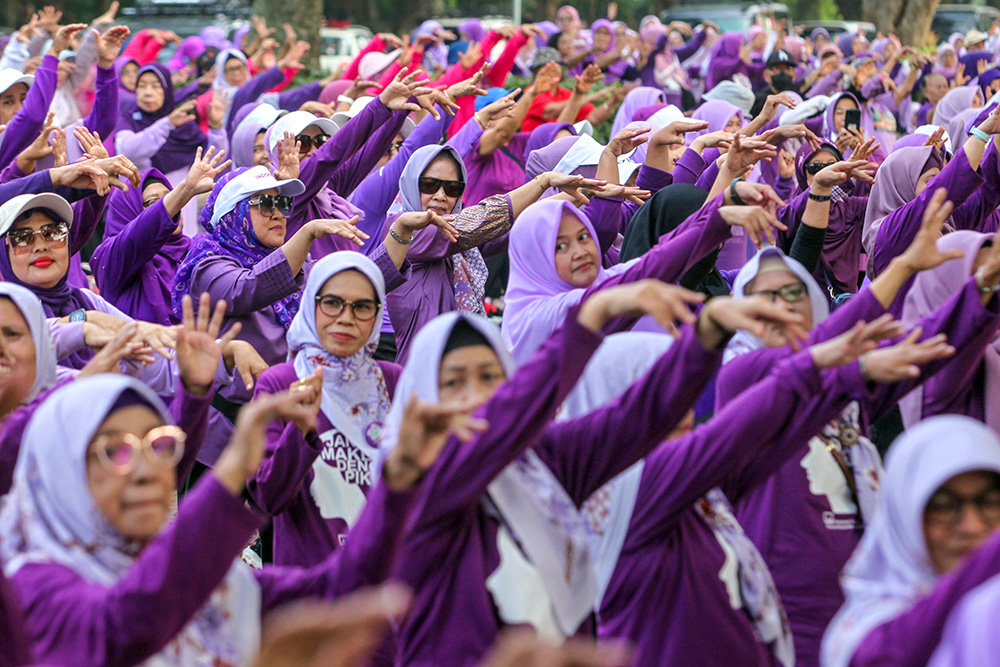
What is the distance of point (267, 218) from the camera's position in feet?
16.3

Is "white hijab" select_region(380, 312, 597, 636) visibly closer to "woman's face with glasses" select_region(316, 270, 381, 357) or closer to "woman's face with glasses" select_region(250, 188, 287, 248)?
"woman's face with glasses" select_region(316, 270, 381, 357)

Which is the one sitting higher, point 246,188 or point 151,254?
point 246,188

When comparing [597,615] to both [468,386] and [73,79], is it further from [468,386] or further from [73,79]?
[73,79]

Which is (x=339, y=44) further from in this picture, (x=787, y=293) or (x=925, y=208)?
(x=787, y=293)

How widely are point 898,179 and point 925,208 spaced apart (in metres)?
0.99

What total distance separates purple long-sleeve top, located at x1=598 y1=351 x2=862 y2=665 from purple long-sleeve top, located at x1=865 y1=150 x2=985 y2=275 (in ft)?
6.69

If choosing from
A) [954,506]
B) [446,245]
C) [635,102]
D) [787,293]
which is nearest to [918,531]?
[954,506]

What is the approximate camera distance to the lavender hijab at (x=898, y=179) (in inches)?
235

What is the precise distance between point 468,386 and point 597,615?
0.68 meters

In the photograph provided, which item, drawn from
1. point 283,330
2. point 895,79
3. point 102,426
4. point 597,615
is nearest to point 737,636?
point 597,615

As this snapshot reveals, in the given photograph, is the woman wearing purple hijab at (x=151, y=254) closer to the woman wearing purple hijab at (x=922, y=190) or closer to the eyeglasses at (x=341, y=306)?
the eyeglasses at (x=341, y=306)

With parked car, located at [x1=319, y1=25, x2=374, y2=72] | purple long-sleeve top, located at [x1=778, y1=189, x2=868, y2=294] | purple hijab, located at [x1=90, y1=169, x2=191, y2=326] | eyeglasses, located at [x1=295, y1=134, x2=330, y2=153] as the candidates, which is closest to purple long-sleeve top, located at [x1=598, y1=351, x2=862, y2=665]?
purple hijab, located at [x1=90, y1=169, x2=191, y2=326]

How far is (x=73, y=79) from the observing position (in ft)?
31.8

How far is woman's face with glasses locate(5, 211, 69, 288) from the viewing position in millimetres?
4406
